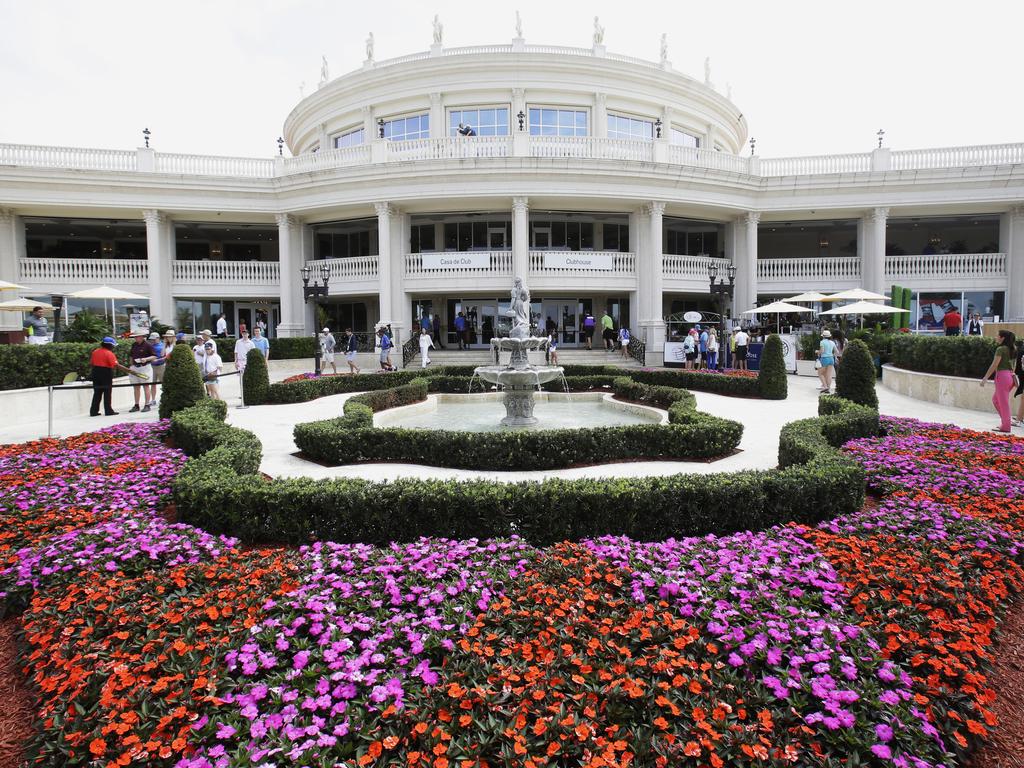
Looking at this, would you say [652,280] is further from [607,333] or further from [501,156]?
[501,156]

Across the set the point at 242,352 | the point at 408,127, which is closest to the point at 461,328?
the point at 408,127

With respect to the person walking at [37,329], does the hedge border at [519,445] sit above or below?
below

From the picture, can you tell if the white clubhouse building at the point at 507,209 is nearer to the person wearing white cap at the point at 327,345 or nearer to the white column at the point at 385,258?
the white column at the point at 385,258

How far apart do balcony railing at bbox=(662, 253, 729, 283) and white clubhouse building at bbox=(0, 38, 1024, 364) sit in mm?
110

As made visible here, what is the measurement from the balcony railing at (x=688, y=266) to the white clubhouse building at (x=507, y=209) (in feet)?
0.36

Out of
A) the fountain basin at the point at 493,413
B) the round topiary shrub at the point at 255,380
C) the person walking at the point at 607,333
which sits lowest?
the fountain basin at the point at 493,413

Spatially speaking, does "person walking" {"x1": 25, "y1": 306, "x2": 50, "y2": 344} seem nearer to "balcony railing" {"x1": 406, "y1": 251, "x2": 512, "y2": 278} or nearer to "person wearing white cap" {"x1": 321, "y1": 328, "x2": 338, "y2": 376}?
"person wearing white cap" {"x1": 321, "y1": 328, "x2": 338, "y2": 376}

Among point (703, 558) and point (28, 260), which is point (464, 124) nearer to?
point (28, 260)

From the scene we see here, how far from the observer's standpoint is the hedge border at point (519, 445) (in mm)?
8195

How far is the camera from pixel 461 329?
89.3 feet

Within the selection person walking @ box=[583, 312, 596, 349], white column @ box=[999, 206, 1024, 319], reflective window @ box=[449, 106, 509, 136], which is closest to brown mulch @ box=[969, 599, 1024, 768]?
person walking @ box=[583, 312, 596, 349]

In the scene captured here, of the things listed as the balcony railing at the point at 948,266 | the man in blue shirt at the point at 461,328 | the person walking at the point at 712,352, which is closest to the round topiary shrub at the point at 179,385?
the man in blue shirt at the point at 461,328

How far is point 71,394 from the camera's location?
1387 centimetres

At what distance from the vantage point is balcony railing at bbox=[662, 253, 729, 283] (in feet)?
87.0
